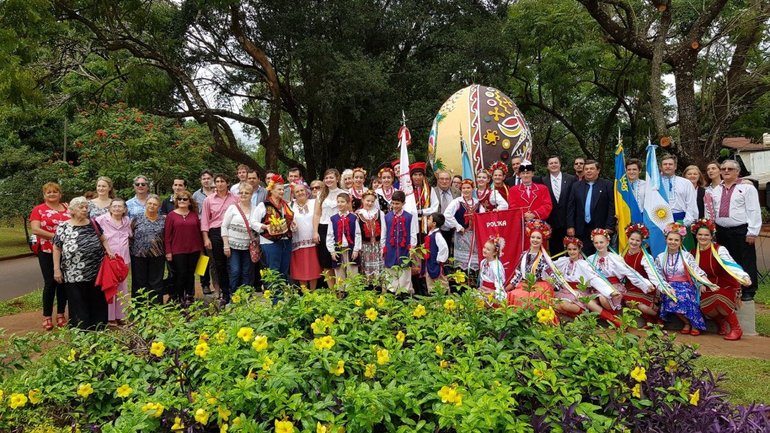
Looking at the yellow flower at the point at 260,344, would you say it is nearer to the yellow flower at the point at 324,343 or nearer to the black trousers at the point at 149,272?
the yellow flower at the point at 324,343

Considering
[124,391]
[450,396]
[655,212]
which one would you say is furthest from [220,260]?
[655,212]

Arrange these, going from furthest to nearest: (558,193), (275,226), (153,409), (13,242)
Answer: (13,242), (558,193), (275,226), (153,409)

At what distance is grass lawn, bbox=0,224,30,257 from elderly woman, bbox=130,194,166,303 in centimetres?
1189

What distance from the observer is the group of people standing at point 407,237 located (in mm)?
5504

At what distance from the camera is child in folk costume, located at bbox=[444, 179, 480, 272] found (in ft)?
21.5

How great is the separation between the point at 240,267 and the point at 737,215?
555cm

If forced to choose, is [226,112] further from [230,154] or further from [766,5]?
[766,5]

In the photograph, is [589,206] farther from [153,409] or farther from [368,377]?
[153,409]

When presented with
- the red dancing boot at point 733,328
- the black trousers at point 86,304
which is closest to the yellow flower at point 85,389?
the black trousers at point 86,304

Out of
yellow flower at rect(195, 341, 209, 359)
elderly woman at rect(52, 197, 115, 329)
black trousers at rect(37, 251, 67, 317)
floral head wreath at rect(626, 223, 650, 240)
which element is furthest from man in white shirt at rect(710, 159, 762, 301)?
black trousers at rect(37, 251, 67, 317)

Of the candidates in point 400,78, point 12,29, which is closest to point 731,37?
point 400,78

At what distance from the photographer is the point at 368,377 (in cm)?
256

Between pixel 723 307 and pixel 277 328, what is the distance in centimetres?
455

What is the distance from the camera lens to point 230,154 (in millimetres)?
14648
